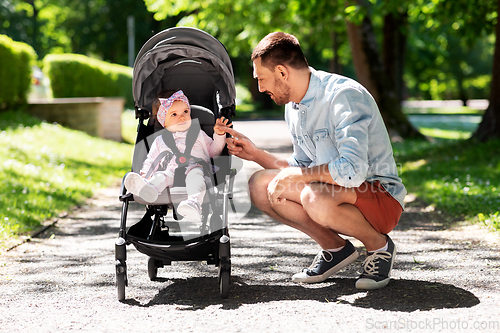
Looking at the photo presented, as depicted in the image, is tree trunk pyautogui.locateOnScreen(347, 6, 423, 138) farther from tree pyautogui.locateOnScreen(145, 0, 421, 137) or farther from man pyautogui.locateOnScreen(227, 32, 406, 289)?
man pyautogui.locateOnScreen(227, 32, 406, 289)

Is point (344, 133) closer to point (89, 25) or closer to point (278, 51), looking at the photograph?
point (278, 51)

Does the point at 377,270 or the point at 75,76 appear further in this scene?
the point at 75,76

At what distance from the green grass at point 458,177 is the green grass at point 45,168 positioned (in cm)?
467

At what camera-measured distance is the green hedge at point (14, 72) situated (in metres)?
12.4

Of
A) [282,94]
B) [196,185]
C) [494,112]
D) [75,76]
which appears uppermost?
[75,76]

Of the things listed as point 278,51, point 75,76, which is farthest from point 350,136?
point 75,76

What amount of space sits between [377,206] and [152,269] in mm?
1678

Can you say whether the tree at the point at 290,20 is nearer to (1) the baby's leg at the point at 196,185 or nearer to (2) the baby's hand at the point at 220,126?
(2) the baby's hand at the point at 220,126

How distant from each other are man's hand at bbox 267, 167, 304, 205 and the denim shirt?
0.71ft

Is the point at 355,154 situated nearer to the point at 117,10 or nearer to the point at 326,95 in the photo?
the point at 326,95

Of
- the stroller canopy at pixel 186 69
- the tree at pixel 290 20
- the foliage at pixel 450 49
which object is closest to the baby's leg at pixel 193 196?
the stroller canopy at pixel 186 69

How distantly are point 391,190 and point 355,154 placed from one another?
22.3 inches

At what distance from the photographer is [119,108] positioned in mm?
14391

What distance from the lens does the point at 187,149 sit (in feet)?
13.7
